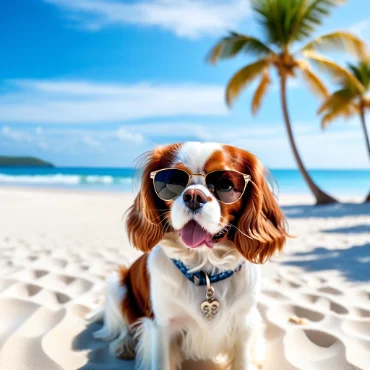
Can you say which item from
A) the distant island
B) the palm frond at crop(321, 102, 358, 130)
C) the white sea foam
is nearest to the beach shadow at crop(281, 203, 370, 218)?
the palm frond at crop(321, 102, 358, 130)

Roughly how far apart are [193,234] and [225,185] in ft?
0.82

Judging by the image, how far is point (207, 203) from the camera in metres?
1.59

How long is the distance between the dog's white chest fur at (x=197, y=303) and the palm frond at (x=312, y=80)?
44.0ft

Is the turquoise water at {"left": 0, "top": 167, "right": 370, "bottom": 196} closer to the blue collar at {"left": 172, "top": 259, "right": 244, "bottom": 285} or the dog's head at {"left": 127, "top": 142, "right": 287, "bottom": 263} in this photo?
the dog's head at {"left": 127, "top": 142, "right": 287, "bottom": 263}

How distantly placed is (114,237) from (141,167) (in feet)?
14.5

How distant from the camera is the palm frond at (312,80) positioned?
13961 mm

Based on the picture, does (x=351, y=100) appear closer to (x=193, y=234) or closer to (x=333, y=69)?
(x=333, y=69)

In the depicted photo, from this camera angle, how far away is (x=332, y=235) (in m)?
6.70

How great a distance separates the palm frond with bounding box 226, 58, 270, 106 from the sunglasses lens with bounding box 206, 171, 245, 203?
1323 cm

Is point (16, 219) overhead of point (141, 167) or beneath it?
beneath

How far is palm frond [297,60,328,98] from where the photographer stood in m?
14.0

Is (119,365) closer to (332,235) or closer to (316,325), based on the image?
(316,325)

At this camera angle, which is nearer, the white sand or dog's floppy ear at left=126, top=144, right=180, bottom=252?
dog's floppy ear at left=126, top=144, right=180, bottom=252

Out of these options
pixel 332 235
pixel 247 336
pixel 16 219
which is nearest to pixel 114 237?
pixel 16 219
